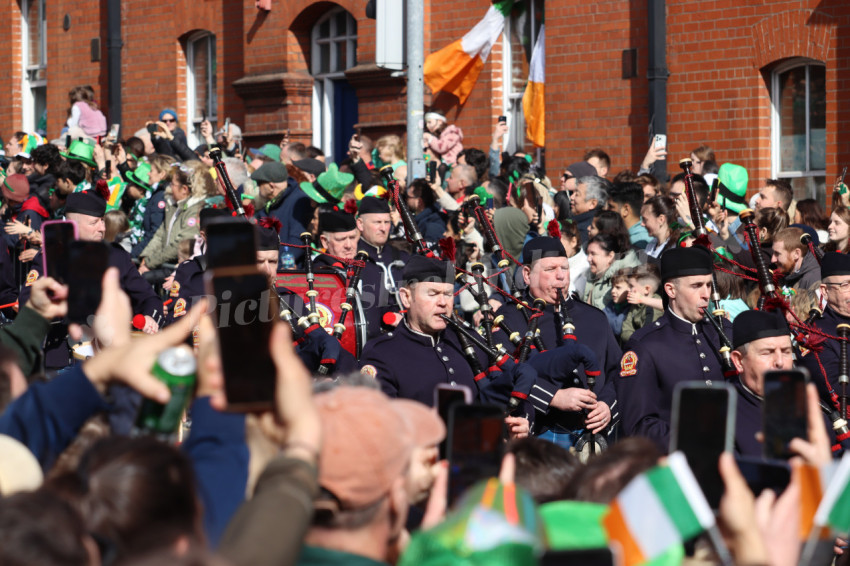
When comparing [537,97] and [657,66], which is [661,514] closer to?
[657,66]

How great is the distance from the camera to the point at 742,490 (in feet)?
8.89

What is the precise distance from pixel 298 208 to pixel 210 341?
356 inches

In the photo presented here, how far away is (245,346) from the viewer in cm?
263

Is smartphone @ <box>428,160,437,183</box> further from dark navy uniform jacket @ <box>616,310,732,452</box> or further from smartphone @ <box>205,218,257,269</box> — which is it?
smartphone @ <box>205,218,257,269</box>

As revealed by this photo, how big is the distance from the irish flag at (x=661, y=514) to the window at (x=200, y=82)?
1846 cm

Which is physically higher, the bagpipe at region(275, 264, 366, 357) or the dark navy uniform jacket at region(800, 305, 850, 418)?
the bagpipe at region(275, 264, 366, 357)

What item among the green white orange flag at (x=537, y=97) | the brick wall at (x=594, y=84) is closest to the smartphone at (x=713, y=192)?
the brick wall at (x=594, y=84)

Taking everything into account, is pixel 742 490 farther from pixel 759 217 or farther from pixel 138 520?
pixel 759 217

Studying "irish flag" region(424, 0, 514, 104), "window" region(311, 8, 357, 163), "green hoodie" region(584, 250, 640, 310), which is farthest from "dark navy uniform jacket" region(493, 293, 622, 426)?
"window" region(311, 8, 357, 163)

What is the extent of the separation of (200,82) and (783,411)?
18520 mm

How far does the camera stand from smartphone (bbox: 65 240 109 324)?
11.1 ft

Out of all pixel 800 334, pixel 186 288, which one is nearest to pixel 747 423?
pixel 800 334

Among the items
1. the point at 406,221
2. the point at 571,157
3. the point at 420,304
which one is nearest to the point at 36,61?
the point at 571,157

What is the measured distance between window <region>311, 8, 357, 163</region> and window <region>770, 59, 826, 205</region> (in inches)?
266
